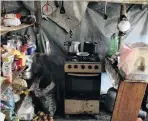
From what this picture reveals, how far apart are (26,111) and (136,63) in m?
1.42

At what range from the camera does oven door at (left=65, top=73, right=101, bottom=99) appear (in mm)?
3199

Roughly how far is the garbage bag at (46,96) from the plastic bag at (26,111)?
8.1 inches

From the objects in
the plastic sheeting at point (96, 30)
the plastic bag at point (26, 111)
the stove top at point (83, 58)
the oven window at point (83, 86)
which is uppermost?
the plastic sheeting at point (96, 30)

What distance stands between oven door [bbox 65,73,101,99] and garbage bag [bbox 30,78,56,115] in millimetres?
221

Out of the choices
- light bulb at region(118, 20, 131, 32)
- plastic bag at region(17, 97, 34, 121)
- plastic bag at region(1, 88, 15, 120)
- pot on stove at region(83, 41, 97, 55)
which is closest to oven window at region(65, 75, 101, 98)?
pot on stove at region(83, 41, 97, 55)

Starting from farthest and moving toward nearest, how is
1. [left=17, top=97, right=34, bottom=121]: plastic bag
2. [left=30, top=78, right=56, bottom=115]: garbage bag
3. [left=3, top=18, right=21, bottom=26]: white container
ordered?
[left=30, top=78, right=56, bottom=115]: garbage bag, [left=17, top=97, right=34, bottom=121]: plastic bag, [left=3, top=18, right=21, bottom=26]: white container

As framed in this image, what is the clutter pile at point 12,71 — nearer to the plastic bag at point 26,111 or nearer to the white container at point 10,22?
the plastic bag at point 26,111

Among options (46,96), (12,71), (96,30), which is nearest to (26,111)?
(46,96)

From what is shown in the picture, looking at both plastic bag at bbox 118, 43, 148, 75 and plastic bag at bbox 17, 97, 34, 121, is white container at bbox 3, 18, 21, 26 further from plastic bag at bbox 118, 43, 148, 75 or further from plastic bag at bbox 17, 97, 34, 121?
plastic bag at bbox 118, 43, 148, 75

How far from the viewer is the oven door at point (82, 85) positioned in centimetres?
320

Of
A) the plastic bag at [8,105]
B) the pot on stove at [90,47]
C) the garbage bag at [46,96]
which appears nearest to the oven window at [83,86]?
the garbage bag at [46,96]

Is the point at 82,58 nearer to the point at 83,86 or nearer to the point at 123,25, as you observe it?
the point at 83,86

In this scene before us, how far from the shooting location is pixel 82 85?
3.25 meters

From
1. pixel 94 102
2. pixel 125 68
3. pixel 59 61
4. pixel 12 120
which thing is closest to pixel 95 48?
pixel 59 61
